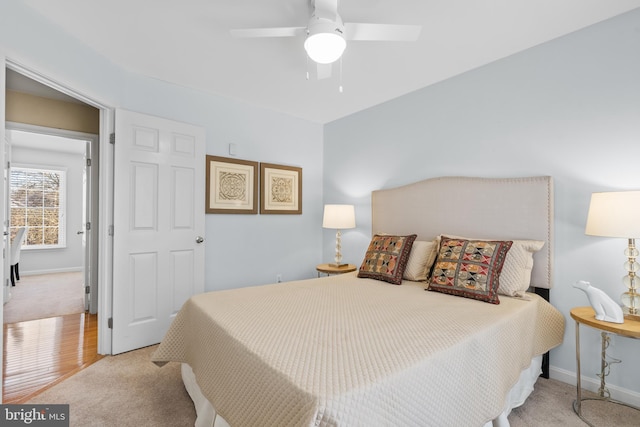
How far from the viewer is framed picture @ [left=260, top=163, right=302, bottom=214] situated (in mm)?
3668

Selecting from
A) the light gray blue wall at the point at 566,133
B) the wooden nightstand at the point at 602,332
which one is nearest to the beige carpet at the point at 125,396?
the wooden nightstand at the point at 602,332

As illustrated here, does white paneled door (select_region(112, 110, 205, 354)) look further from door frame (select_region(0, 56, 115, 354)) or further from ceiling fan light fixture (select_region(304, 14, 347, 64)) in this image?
ceiling fan light fixture (select_region(304, 14, 347, 64))

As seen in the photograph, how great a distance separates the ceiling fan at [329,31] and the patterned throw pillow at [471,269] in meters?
1.46

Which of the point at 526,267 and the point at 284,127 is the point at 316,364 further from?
the point at 284,127

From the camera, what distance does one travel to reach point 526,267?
216cm

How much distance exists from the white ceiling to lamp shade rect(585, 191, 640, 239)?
3.98 feet

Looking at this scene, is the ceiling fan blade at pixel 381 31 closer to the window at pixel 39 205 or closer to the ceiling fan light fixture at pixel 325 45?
the ceiling fan light fixture at pixel 325 45

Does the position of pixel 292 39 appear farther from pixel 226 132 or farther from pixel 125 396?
pixel 125 396

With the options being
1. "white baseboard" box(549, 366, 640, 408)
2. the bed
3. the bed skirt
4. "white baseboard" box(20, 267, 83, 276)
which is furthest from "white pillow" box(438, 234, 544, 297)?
"white baseboard" box(20, 267, 83, 276)

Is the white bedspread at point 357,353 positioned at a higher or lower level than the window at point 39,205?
lower

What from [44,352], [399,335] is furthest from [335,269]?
[44,352]

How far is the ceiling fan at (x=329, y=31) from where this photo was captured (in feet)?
5.55

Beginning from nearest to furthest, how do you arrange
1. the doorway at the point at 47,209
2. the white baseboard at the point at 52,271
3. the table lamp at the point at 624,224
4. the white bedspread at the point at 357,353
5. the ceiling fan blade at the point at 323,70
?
the white bedspread at the point at 357,353, the table lamp at the point at 624,224, the ceiling fan blade at the point at 323,70, the doorway at the point at 47,209, the white baseboard at the point at 52,271

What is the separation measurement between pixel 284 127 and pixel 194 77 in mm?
1264
